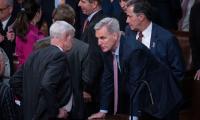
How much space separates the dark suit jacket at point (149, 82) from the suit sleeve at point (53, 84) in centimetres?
61

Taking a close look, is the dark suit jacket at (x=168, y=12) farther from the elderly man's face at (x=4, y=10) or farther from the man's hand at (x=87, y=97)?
the elderly man's face at (x=4, y=10)

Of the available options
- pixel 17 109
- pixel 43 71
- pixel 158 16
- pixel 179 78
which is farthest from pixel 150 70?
pixel 158 16

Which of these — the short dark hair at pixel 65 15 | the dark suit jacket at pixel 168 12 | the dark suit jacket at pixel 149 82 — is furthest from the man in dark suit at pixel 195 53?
the short dark hair at pixel 65 15

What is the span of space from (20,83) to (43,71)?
534 mm

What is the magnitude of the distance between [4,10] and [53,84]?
255 cm

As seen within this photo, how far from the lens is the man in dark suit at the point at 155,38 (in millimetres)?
6100

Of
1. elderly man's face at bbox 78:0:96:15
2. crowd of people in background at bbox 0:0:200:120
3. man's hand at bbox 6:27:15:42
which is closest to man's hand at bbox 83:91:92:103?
crowd of people in background at bbox 0:0:200:120

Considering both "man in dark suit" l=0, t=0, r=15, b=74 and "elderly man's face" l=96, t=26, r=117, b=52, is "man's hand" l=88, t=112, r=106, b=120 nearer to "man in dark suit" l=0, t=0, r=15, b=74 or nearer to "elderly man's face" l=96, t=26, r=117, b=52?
"elderly man's face" l=96, t=26, r=117, b=52

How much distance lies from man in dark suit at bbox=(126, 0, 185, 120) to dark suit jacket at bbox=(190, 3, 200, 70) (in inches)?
34.6

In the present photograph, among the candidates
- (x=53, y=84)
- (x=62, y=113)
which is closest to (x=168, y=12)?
(x=62, y=113)

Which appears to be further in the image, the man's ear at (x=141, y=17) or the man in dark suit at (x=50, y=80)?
the man's ear at (x=141, y=17)

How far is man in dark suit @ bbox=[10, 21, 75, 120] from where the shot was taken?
5.53 metres

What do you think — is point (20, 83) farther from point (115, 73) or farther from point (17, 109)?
point (115, 73)

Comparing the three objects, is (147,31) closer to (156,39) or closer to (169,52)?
(156,39)
